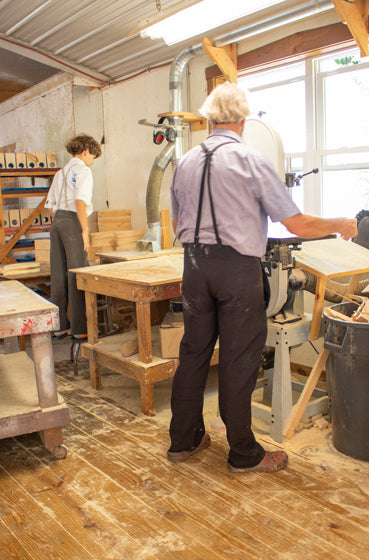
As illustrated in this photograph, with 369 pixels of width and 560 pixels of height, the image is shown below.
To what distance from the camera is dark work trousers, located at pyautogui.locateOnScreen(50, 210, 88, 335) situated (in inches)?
168

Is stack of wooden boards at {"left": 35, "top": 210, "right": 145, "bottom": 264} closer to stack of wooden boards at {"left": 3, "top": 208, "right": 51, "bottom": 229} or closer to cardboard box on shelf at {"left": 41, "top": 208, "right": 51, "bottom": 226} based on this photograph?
stack of wooden boards at {"left": 3, "top": 208, "right": 51, "bottom": 229}

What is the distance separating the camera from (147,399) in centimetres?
314

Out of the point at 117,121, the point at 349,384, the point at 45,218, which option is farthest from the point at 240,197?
the point at 45,218

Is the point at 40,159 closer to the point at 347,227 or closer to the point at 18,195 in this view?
the point at 18,195

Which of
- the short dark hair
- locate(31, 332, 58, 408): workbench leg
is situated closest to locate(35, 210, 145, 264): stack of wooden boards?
the short dark hair

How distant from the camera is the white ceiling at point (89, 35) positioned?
4516mm

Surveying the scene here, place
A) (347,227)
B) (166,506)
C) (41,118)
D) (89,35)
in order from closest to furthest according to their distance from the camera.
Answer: (166,506)
(347,227)
(89,35)
(41,118)

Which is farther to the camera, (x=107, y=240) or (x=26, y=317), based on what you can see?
(x=107, y=240)

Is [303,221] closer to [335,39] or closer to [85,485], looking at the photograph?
[85,485]

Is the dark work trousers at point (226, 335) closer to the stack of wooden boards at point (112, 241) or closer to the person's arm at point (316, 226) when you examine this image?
the person's arm at point (316, 226)

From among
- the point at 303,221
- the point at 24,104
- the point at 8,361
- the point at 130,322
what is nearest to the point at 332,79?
the point at 303,221

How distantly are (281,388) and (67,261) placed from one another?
7.87ft

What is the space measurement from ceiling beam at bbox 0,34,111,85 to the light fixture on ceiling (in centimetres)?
228

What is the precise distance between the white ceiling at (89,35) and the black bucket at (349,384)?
242cm
